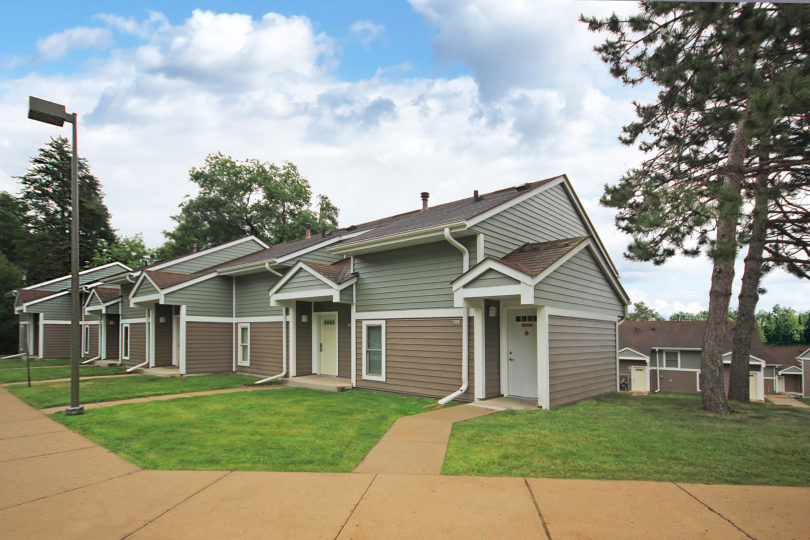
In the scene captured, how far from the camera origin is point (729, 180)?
923 centimetres

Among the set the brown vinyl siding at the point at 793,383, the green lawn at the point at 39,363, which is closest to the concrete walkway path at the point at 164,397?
the green lawn at the point at 39,363

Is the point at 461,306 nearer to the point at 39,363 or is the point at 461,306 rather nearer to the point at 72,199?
the point at 72,199

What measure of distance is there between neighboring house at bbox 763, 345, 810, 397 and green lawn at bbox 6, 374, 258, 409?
128 feet

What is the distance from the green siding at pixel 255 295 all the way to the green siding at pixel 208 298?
0.41m

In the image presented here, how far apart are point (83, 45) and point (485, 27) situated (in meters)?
7.40

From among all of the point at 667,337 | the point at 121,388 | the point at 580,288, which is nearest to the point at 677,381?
the point at 667,337

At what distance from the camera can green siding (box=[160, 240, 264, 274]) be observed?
786 inches

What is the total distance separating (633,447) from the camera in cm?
583

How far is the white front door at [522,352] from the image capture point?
985cm

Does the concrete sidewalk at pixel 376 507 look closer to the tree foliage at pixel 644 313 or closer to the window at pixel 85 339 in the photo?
the window at pixel 85 339

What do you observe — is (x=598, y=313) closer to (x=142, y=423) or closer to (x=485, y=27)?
(x=485, y=27)

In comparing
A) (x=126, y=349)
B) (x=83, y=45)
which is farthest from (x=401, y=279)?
(x=126, y=349)

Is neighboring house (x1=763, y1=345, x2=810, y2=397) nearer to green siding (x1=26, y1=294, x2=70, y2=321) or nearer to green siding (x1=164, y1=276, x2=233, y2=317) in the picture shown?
green siding (x1=164, y1=276, x2=233, y2=317)

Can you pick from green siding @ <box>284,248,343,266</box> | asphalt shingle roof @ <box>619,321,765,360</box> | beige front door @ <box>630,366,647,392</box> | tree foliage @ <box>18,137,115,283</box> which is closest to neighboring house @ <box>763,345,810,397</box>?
asphalt shingle roof @ <box>619,321,765,360</box>
